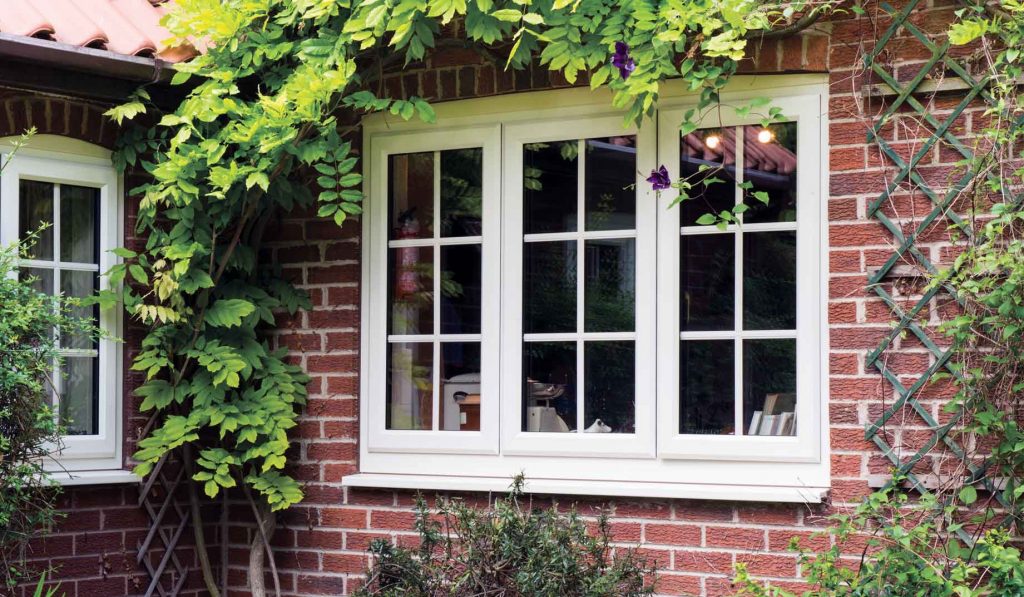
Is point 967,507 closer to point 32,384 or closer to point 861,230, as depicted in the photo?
point 861,230

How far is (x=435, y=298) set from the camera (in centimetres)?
521

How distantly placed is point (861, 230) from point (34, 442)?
3.19 m

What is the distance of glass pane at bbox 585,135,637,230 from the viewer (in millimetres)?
4805

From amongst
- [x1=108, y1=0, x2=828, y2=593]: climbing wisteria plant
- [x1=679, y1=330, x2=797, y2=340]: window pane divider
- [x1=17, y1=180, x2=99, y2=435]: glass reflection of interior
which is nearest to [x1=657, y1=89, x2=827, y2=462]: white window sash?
[x1=679, y1=330, x2=797, y2=340]: window pane divider

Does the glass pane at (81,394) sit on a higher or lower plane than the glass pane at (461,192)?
lower

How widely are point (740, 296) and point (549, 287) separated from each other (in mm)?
835

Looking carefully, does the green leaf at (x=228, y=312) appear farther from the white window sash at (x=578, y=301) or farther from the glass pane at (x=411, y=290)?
the white window sash at (x=578, y=301)

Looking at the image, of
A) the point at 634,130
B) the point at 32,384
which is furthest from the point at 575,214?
the point at 32,384

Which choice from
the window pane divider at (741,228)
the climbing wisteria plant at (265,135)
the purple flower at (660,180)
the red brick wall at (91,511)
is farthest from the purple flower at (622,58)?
the red brick wall at (91,511)

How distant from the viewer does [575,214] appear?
4.91m

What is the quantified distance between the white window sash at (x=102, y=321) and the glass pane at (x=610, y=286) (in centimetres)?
203

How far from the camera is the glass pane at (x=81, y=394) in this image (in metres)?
5.12

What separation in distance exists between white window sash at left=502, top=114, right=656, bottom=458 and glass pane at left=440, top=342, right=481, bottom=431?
0.17 meters

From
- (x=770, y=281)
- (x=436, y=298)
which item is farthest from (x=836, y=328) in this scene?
(x=436, y=298)
